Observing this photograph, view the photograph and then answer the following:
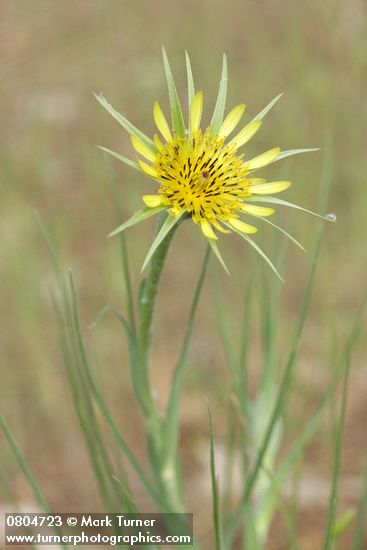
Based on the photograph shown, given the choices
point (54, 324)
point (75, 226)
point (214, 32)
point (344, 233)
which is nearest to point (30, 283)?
point (54, 324)

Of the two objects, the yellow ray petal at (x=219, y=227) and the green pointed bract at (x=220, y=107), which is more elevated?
the green pointed bract at (x=220, y=107)

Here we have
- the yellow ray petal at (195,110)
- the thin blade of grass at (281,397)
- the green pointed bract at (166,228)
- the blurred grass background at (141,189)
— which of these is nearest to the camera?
the green pointed bract at (166,228)

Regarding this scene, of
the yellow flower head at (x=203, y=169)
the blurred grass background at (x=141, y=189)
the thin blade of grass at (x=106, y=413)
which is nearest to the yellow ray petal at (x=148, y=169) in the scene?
the yellow flower head at (x=203, y=169)

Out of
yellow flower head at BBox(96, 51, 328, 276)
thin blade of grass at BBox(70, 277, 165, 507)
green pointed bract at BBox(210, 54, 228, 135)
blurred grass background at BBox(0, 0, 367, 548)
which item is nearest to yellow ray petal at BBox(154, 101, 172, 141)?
yellow flower head at BBox(96, 51, 328, 276)

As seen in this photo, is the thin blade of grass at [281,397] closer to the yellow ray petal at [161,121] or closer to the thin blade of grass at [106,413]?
the thin blade of grass at [106,413]

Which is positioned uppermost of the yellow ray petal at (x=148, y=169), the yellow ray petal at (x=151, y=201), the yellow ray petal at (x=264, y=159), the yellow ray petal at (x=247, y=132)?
the yellow ray petal at (x=247, y=132)

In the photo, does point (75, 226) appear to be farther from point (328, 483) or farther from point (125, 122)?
point (125, 122)

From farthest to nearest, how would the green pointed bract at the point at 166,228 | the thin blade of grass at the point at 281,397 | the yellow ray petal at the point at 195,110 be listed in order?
1. the thin blade of grass at the point at 281,397
2. the yellow ray petal at the point at 195,110
3. the green pointed bract at the point at 166,228
